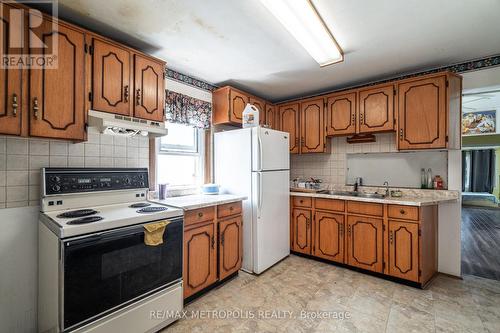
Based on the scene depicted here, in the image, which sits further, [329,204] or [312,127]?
[312,127]

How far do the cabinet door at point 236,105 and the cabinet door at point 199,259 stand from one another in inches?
56.5

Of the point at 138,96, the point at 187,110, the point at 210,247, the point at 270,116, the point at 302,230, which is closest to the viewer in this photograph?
the point at 138,96

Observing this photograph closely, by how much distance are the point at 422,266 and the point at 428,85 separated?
6.35 ft

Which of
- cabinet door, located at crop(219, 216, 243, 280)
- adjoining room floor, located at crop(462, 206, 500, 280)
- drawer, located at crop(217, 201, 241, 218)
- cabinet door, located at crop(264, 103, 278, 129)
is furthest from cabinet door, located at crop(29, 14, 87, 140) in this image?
adjoining room floor, located at crop(462, 206, 500, 280)

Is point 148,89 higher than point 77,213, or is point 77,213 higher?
point 148,89

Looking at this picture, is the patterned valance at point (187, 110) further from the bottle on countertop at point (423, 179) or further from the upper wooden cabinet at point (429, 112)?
the bottle on countertop at point (423, 179)

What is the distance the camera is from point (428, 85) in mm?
2482

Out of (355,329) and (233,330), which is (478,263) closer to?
(355,329)

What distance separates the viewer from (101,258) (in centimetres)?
140

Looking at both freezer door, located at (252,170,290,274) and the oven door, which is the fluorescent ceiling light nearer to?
freezer door, located at (252,170,290,274)

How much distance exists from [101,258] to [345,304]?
2029mm

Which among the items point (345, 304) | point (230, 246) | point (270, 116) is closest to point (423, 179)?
point (345, 304)

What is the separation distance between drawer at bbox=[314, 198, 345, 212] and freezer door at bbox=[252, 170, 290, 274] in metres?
0.40

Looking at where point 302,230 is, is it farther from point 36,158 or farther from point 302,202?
point 36,158
